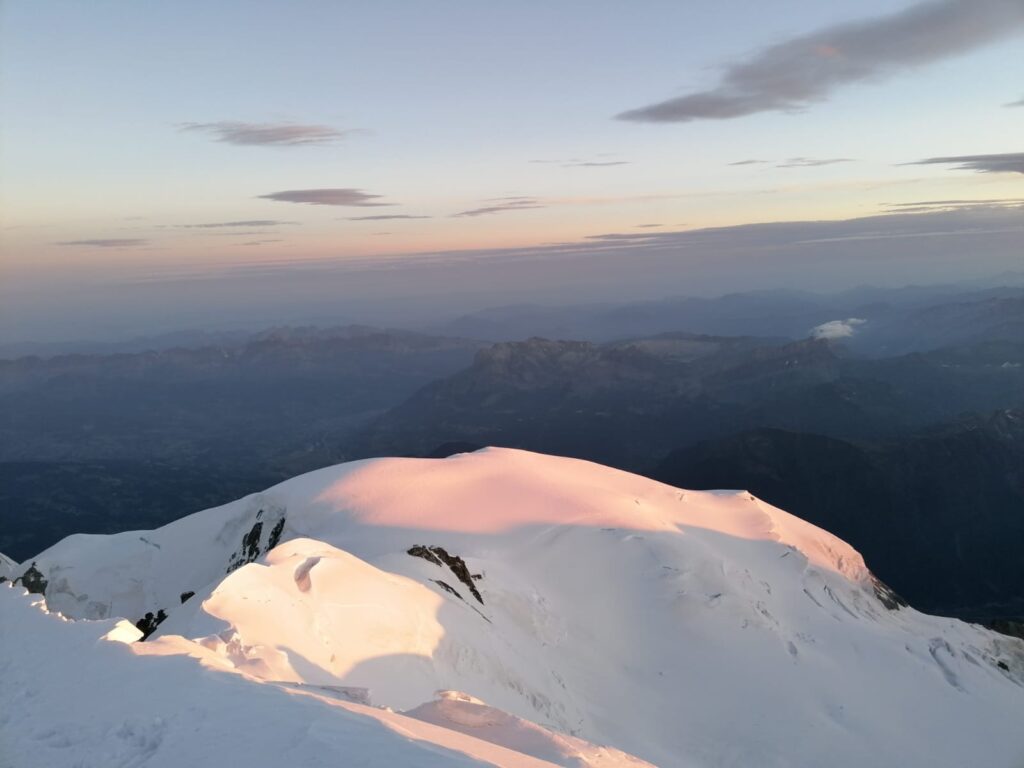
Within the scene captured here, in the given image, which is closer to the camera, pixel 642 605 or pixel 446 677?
pixel 446 677

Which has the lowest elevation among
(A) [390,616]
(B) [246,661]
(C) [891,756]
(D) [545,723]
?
(C) [891,756]

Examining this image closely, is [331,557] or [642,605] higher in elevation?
[331,557]

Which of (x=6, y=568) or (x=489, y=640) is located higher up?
(x=489, y=640)

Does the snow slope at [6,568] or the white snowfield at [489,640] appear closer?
the white snowfield at [489,640]

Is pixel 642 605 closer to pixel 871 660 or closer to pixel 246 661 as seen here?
pixel 871 660

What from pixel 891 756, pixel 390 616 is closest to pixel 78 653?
pixel 390 616

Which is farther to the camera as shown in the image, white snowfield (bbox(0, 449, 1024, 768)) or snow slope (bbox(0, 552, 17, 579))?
snow slope (bbox(0, 552, 17, 579))

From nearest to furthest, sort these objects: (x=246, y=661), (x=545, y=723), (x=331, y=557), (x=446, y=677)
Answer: (x=246, y=661) → (x=446, y=677) → (x=545, y=723) → (x=331, y=557)

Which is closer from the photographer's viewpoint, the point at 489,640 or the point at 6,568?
the point at 489,640
